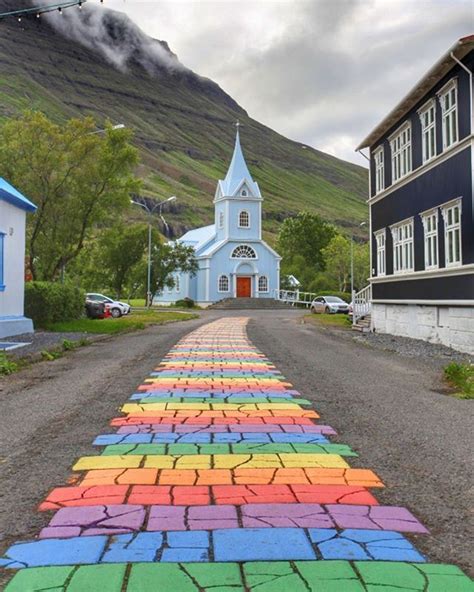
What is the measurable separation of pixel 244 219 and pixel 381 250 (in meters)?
36.2

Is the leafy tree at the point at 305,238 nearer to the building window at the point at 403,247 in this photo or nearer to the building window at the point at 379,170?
the building window at the point at 379,170

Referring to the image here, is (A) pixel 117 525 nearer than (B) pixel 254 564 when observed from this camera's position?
No

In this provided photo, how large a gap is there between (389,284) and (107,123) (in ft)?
Answer: 49.6

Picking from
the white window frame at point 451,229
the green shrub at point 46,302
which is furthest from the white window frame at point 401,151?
the green shrub at point 46,302

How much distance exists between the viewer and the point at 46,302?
23.7m

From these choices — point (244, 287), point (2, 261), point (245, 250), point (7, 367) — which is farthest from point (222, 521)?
point (245, 250)

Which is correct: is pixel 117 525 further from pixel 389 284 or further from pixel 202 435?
pixel 389 284

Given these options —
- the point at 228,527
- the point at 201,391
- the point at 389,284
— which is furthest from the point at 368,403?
the point at 389,284

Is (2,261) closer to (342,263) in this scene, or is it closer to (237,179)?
(237,179)

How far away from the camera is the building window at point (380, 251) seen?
81.8 feet

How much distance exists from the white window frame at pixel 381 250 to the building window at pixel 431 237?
466cm

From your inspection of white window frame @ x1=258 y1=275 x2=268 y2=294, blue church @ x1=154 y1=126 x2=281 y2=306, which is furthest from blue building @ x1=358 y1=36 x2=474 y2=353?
white window frame @ x1=258 y1=275 x2=268 y2=294

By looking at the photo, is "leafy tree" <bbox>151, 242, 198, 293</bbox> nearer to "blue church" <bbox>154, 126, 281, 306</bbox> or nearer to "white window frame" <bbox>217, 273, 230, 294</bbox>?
"blue church" <bbox>154, 126, 281, 306</bbox>

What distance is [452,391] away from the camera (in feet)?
32.3
